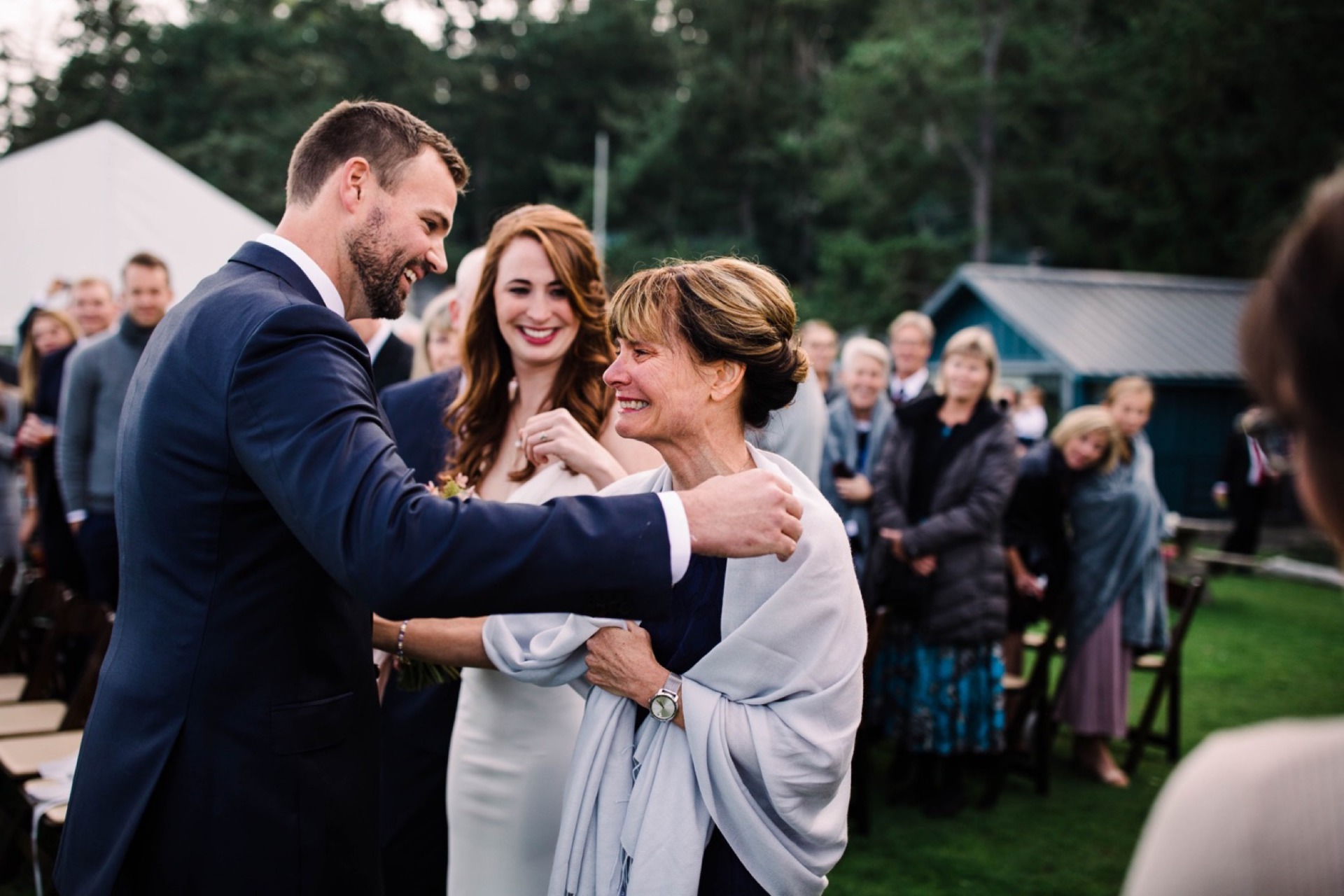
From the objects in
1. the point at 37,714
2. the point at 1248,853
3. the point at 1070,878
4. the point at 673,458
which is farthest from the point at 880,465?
the point at 1248,853

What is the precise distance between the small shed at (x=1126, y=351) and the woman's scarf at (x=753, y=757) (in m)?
18.7

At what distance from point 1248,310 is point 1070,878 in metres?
4.77

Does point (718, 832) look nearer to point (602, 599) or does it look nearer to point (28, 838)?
point (602, 599)

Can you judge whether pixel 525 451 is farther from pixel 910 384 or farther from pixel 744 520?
pixel 910 384

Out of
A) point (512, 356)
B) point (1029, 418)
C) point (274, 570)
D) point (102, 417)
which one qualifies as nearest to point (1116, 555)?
point (512, 356)

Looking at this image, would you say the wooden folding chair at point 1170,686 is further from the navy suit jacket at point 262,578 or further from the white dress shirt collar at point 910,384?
the navy suit jacket at point 262,578

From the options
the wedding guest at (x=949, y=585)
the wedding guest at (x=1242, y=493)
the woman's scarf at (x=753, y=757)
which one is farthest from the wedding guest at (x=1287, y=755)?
the wedding guest at (x=1242, y=493)

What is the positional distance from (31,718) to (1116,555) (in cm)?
609

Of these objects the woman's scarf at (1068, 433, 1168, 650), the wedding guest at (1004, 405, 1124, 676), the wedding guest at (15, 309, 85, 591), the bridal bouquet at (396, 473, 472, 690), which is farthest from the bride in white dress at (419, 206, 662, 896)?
the wedding guest at (15, 309, 85, 591)

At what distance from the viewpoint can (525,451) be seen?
2809 millimetres

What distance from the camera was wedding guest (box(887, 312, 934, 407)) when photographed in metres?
7.76

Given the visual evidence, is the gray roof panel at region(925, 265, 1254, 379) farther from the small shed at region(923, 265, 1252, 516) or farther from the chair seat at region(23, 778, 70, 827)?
the chair seat at region(23, 778, 70, 827)

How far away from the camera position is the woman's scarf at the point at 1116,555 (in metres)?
6.59

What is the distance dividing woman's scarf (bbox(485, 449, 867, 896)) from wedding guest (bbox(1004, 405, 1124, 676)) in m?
4.87
